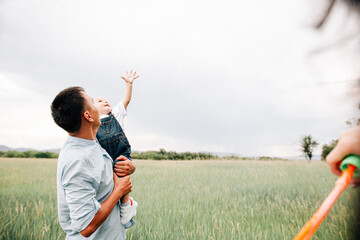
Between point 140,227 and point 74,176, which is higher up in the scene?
point 74,176

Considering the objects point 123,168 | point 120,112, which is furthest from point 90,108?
point 120,112

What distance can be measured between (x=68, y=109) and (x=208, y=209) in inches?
61.3

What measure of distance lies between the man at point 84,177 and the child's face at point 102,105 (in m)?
0.12

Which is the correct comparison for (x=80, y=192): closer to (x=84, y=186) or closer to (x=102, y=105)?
(x=84, y=186)

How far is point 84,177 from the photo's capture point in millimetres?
957

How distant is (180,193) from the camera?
2.79 m

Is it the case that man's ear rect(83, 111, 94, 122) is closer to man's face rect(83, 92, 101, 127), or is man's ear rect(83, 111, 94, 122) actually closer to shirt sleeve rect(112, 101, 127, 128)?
man's face rect(83, 92, 101, 127)

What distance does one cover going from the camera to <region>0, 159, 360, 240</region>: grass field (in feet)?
5.76

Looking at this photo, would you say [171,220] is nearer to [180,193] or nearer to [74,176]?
[180,193]

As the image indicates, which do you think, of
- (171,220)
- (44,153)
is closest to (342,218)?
(171,220)

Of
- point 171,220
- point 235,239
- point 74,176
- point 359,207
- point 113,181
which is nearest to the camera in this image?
point 359,207

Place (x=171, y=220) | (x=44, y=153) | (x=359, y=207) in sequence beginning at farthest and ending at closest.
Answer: (x=44, y=153), (x=171, y=220), (x=359, y=207)

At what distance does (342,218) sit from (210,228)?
36.6 inches

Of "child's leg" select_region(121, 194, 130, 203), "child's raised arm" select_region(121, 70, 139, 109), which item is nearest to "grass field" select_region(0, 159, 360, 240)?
"child's leg" select_region(121, 194, 130, 203)
